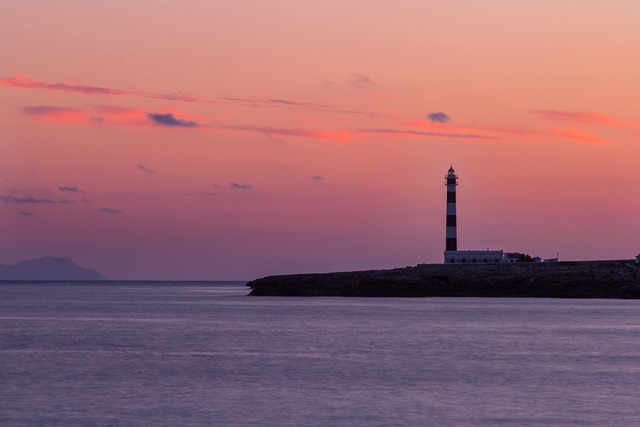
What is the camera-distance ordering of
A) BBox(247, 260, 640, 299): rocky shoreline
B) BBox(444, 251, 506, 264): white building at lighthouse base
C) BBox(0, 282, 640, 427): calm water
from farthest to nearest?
BBox(444, 251, 506, 264): white building at lighthouse base
BBox(247, 260, 640, 299): rocky shoreline
BBox(0, 282, 640, 427): calm water

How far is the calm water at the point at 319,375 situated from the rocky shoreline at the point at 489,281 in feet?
171

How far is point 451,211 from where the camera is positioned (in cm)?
13512

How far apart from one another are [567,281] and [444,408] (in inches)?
3936

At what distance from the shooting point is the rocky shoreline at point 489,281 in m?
127

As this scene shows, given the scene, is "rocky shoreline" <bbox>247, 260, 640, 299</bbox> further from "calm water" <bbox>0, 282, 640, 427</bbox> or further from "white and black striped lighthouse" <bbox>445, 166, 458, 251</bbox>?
"calm water" <bbox>0, 282, 640, 427</bbox>

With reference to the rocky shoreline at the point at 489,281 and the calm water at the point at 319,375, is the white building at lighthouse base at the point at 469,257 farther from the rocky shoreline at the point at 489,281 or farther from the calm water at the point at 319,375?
the calm water at the point at 319,375

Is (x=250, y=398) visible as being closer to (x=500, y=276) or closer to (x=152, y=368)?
(x=152, y=368)

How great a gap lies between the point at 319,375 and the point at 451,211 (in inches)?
3764

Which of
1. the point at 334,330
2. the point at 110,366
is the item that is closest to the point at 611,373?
the point at 110,366

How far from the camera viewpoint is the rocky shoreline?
127 metres

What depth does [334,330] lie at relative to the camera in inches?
2726

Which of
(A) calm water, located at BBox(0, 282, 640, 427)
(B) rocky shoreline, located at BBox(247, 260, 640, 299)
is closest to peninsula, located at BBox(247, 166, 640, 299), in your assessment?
(B) rocky shoreline, located at BBox(247, 260, 640, 299)

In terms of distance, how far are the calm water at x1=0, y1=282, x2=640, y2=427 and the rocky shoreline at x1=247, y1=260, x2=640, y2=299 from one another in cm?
5213

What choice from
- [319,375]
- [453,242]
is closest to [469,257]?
[453,242]
